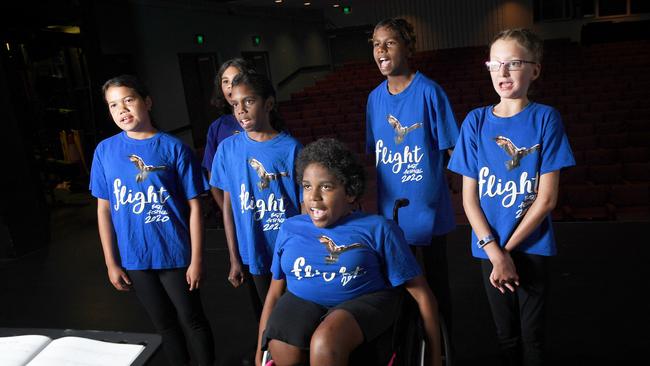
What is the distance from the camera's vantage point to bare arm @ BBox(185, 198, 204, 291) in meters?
1.82

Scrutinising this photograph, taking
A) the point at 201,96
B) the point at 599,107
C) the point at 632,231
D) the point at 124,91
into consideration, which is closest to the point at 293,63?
the point at 201,96

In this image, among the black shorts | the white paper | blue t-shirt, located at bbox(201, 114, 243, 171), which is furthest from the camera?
blue t-shirt, located at bbox(201, 114, 243, 171)

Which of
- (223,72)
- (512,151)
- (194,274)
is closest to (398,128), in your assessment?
(512,151)

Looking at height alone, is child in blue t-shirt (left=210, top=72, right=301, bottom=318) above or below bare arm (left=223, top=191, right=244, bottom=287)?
above

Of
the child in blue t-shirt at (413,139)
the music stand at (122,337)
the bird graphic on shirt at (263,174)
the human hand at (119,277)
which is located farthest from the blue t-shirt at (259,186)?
the music stand at (122,337)

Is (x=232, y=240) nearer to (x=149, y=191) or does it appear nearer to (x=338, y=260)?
(x=149, y=191)

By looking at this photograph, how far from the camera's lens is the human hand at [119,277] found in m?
1.89

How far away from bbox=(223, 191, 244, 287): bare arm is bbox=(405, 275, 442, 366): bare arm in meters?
0.75

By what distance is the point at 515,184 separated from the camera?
1484 mm

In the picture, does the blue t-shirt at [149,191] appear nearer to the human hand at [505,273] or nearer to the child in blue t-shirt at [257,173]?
the child in blue t-shirt at [257,173]

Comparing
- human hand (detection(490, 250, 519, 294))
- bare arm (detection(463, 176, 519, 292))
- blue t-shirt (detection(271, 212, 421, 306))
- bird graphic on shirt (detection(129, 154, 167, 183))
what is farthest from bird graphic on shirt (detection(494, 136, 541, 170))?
bird graphic on shirt (detection(129, 154, 167, 183))

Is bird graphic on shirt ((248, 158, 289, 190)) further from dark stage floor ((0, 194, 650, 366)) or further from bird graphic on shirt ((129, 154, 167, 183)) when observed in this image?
dark stage floor ((0, 194, 650, 366))

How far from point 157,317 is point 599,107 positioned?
578cm

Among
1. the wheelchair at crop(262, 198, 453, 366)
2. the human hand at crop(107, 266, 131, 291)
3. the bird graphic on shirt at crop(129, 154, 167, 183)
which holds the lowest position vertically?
the wheelchair at crop(262, 198, 453, 366)
